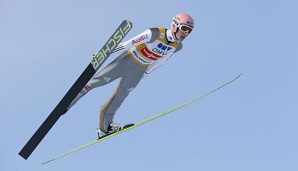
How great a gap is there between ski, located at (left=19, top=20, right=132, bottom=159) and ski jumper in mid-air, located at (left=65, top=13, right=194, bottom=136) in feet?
1.13

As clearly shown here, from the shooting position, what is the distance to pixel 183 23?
1068 centimetres

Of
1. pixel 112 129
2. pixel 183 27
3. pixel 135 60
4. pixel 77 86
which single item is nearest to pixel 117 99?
pixel 112 129

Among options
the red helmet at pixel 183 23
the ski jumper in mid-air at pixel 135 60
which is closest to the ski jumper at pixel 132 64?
the ski jumper in mid-air at pixel 135 60

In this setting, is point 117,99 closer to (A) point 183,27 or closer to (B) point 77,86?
(B) point 77,86

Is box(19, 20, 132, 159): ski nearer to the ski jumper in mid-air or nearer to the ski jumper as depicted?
the ski jumper in mid-air

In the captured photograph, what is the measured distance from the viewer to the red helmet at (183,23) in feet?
35.1

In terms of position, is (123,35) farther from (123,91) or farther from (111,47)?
(123,91)

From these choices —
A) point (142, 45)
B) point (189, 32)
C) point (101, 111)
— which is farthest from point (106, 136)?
point (189, 32)

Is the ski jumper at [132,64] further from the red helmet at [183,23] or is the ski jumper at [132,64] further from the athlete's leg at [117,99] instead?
the red helmet at [183,23]

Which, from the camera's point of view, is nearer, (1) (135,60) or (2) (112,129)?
(1) (135,60)

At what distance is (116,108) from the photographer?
37.9 ft

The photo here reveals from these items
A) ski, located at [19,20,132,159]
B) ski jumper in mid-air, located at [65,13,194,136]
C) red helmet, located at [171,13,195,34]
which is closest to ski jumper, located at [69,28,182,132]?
ski jumper in mid-air, located at [65,13,194,136]

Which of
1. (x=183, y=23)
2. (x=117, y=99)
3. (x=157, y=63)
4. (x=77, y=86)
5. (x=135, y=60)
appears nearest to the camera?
(x=77, y=86)

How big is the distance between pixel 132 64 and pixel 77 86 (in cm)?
147
